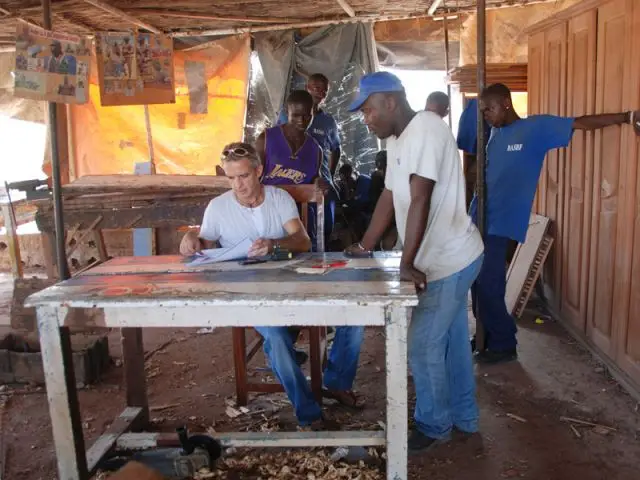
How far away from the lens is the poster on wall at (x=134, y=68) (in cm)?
650

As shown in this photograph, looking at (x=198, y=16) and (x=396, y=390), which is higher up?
(x=198, y=16)

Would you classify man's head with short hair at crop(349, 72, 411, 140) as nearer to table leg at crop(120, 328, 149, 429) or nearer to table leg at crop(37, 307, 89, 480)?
table leg at crop(37, 307, 89, 480)

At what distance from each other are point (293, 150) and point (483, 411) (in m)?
2.20

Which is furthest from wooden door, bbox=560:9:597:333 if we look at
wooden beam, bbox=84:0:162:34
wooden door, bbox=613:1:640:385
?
wooden beam, bbox=84:0:162:34

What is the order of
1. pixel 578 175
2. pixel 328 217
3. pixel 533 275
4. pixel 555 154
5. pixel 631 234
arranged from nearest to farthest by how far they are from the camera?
pixel 631 234
pixel 578 175
pixel 555 154
pixel 533 275
pixel 328 217

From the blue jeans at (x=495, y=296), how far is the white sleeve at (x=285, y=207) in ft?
4.64

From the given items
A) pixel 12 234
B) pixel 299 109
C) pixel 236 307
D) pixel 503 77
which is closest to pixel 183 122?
pixel 12 234

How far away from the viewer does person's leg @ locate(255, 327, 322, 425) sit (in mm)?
3170

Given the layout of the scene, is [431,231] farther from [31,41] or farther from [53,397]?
[31,41]

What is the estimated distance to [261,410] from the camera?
145 inches

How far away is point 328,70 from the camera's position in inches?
285

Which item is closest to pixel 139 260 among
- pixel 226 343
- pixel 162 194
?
pixel 226 343

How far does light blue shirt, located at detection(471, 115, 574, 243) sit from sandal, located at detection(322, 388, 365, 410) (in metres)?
1.44

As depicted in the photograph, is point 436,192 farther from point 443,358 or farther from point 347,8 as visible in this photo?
point 347,8
